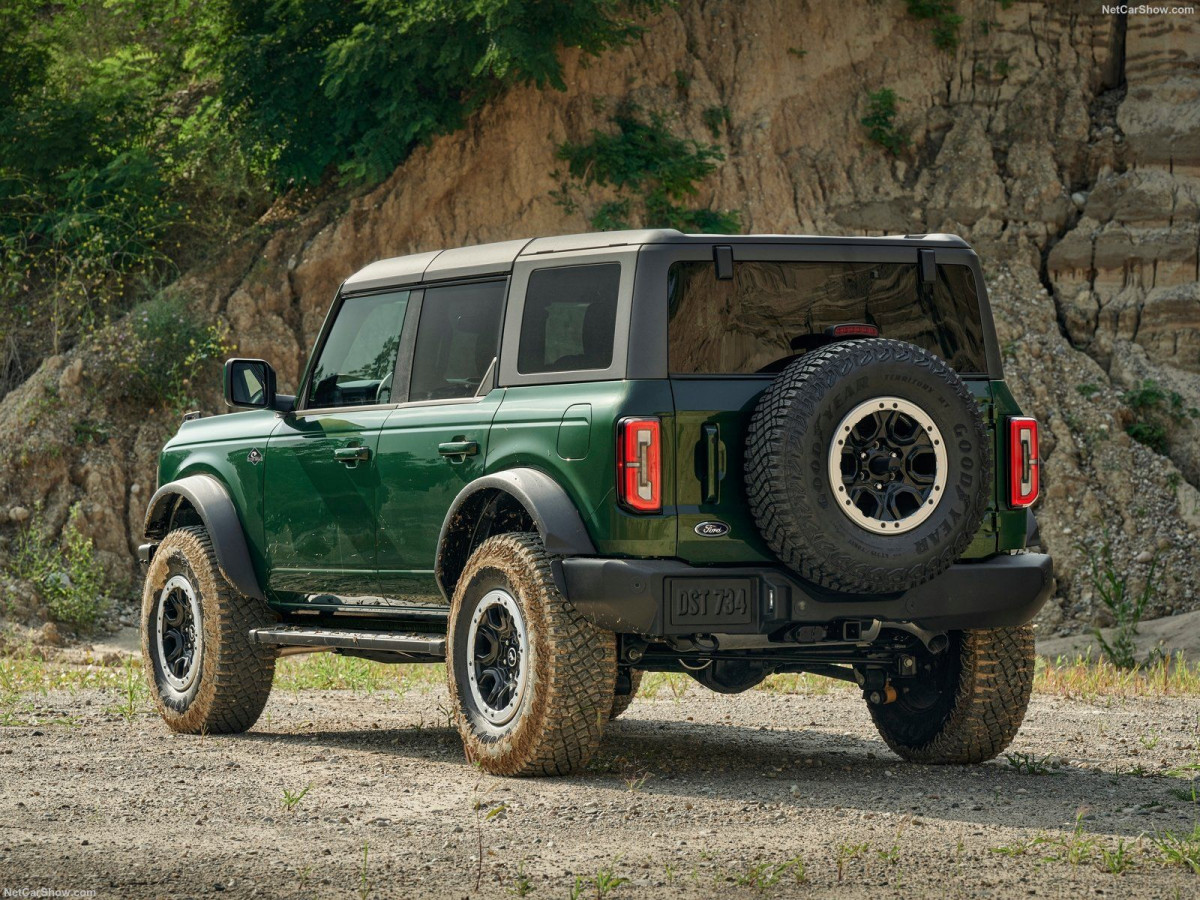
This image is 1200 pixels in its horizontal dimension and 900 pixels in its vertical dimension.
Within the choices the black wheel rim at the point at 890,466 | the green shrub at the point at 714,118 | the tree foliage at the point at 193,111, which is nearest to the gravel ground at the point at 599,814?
the black wheel rim at the point at 890,466

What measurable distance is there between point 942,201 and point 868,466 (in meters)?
16.6

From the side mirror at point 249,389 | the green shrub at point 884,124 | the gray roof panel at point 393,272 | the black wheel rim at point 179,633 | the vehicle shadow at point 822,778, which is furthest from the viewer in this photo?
the green shrub at point 884,124

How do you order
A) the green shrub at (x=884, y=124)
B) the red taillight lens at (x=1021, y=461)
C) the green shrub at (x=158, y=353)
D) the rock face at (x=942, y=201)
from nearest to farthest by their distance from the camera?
the red taillight lens at (x=1021, y=461)
the green shrub at (x=158, y=353)
the rock face at (x=942, y=201)
the green shrub at (x=884, y=124)

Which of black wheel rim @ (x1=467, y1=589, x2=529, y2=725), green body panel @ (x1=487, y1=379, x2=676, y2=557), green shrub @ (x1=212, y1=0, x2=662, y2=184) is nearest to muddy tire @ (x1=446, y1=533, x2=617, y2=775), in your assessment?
black wheel rim @ (x1=467, y1=589, x2=529, y2=725)

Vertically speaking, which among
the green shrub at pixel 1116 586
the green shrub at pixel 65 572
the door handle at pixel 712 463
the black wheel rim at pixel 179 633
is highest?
the door handle at pixel 712 463

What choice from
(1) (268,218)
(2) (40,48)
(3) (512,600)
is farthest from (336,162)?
(3) (512,600)

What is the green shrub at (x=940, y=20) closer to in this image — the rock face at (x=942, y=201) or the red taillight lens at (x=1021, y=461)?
the rock face at (x=942, y=201)

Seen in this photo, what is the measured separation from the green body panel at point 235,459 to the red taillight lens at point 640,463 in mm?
2737

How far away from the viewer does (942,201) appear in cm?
2198

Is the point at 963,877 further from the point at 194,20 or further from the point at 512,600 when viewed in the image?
the point at 194,20

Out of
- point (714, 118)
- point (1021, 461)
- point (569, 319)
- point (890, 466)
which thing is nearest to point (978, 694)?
point (1021, 461)

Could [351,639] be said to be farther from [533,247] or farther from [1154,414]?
[1154,414]

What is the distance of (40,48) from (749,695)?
47.1 ft

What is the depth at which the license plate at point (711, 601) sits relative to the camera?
607cm
